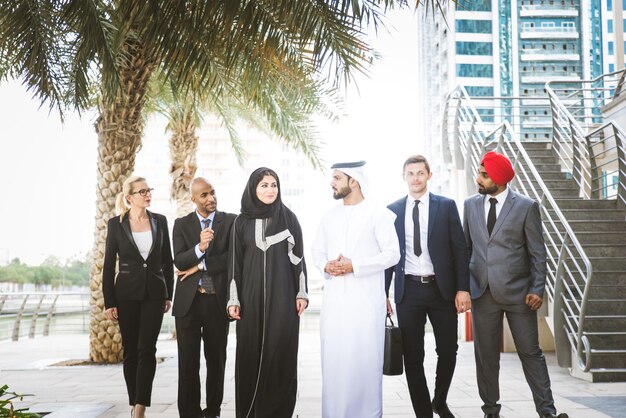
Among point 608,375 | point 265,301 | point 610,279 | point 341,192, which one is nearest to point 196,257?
point 265,301

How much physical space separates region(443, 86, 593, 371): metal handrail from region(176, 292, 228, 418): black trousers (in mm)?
3824

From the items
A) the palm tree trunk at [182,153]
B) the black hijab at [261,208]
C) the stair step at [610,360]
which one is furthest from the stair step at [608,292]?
the palm tree trunk at [182,153]

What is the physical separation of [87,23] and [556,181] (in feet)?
24.4

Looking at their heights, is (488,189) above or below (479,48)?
below

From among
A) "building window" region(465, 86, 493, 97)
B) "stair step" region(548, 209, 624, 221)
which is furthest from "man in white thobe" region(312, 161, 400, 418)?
"building window" region(465, 86, 493, 97)

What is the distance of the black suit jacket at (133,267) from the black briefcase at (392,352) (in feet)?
6.19

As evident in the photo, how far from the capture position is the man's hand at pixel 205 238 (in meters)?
4.91

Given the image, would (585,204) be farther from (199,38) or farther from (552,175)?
(199,38)

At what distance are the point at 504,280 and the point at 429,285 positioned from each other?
57 centimetres


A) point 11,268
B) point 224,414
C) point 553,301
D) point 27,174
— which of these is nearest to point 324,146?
point 553,301

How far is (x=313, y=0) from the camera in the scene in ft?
18.7

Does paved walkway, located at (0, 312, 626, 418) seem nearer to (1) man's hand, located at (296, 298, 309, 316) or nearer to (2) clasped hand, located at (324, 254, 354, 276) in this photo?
(1) man's hand, located at (296, 298, 309, 316)

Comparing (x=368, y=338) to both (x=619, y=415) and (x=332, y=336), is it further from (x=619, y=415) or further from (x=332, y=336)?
(x=619, y=415)

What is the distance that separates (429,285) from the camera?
484cm
